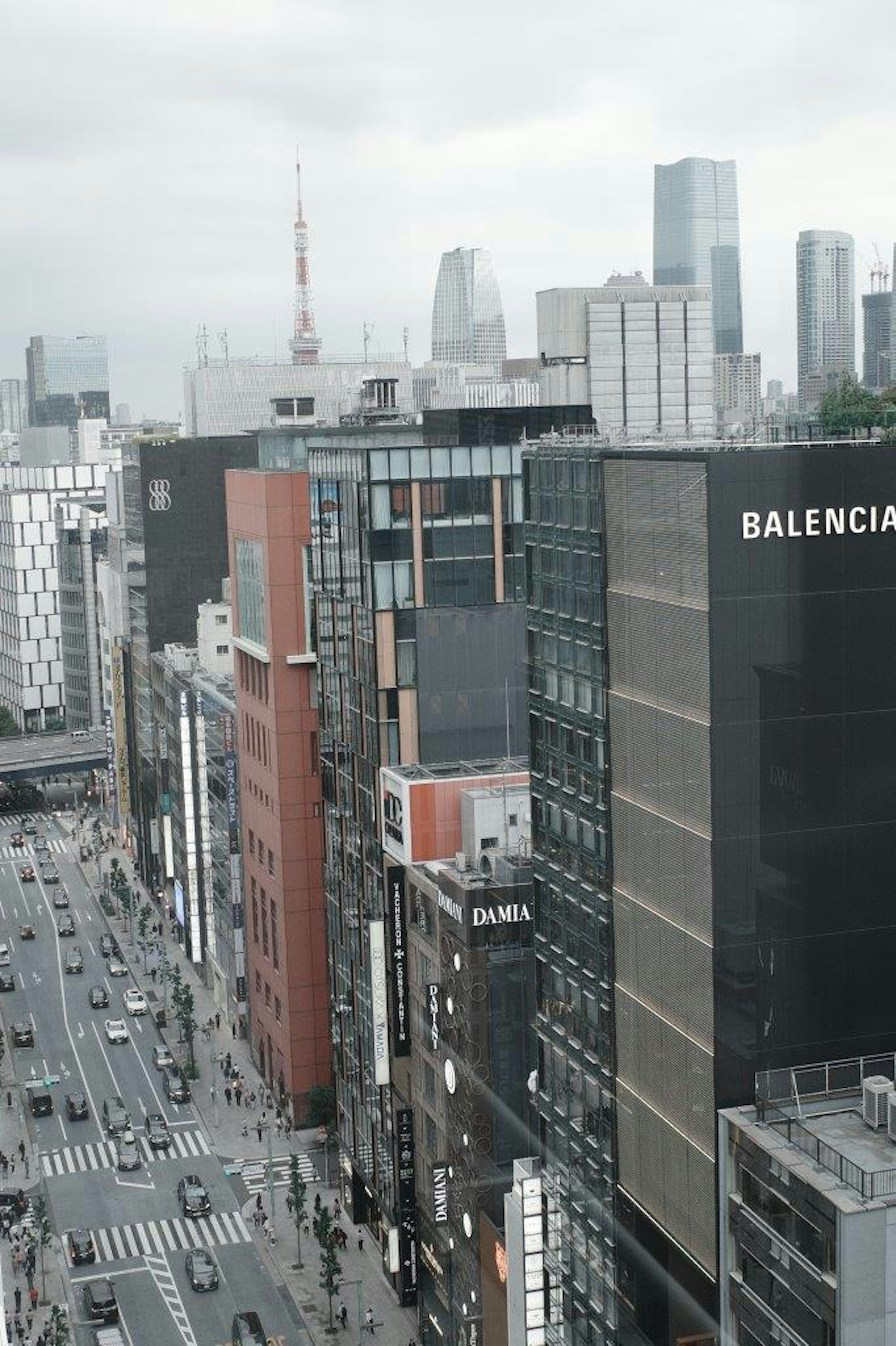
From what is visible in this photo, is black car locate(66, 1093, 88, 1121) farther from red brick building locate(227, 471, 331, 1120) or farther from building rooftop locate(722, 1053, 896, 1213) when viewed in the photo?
Answer: building rooftop locate(722, 1053, 896, 1213)

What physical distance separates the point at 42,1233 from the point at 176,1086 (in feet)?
68.3

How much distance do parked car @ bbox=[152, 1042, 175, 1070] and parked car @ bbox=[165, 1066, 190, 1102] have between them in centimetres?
64

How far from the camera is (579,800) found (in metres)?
47.8

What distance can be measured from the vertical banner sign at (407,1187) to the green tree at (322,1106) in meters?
19.3

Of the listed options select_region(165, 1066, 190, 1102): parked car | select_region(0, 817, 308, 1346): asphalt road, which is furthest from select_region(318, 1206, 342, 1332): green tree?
select_region(165, 1066, 190, 1102): parked car

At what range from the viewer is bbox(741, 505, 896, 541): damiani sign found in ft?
128

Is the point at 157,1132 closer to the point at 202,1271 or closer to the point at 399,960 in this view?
the point at 202,1271

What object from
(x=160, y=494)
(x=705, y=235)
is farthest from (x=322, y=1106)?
(x=160, y=494)

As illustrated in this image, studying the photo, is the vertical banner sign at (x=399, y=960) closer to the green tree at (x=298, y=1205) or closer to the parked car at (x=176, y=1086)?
the green tree at (x=298, y=1205)

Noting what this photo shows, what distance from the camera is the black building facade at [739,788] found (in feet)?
129

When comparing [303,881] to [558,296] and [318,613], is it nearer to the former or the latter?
[318,613]

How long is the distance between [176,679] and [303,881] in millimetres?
35590

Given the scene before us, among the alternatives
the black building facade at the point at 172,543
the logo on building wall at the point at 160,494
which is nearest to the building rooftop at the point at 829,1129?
the black building facade at the point at 172,543

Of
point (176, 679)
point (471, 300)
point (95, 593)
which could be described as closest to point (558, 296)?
point (471, 300)
